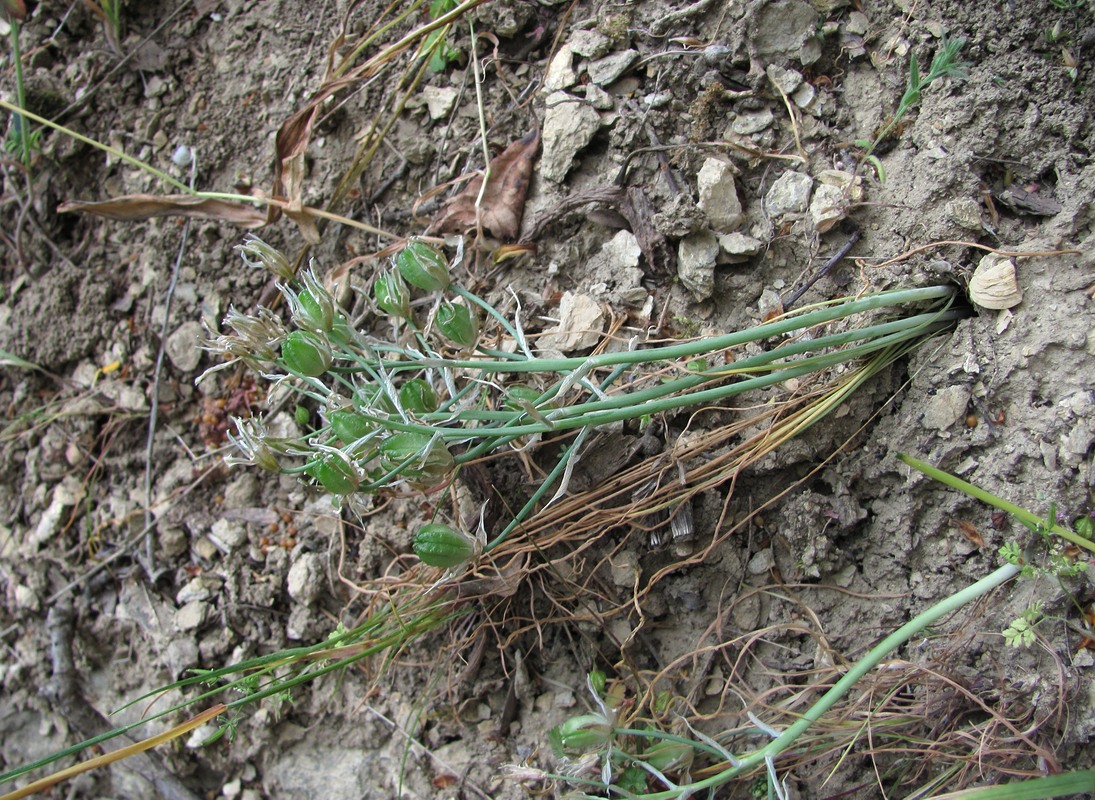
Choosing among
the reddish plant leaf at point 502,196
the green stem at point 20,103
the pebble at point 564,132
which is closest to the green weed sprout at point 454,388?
the reddish plant leaf at point 502,196

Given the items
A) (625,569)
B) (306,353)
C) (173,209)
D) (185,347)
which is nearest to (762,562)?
(625,569)

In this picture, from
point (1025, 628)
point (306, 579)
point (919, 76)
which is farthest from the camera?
point (306, 579)

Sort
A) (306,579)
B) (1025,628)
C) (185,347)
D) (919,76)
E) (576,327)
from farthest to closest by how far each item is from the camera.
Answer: (185,347) → (306,579) → (576,327) → (919,76) → (1025,628)

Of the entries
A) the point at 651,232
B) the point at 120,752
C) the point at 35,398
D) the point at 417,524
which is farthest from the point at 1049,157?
the point at 35,398

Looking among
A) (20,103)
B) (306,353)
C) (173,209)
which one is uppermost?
(20,103)

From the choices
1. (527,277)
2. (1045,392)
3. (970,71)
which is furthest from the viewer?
(527,277)

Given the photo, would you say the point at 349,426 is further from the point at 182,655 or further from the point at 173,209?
the point at 173,209

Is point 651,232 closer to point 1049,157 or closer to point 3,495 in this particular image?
point 1049,157
